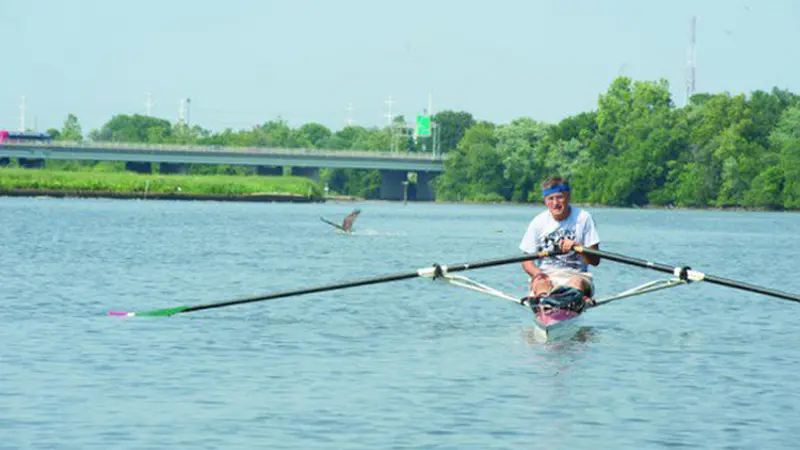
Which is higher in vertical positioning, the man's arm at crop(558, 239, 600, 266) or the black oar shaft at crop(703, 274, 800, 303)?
the man's arm at crop(558, 239, 600, 266)

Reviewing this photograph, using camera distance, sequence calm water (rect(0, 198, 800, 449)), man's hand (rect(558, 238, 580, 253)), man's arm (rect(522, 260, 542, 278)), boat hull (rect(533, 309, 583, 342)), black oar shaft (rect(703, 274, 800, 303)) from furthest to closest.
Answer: man's arm (rect(522, 260, 542, 278)), boat hull (rect(533, 309, 583, 342)), man's hand (rect(558, 238, 580, 253)), black oar shaft (rect(703, 274, 800, 303)), calm water (rect(0, 198, 800, 449))

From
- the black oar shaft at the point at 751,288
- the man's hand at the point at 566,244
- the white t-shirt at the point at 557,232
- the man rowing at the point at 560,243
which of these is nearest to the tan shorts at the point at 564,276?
the man rowing at the point at 560,243

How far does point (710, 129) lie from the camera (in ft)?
588

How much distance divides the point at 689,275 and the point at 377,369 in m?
4.84

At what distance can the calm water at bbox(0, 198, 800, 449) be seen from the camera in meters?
17.2

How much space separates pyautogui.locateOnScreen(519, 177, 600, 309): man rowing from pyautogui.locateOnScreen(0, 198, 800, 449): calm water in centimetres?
107

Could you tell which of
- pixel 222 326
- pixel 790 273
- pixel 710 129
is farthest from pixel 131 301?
pixel 710 129

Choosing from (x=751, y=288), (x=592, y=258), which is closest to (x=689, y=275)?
(x=751, y=288)

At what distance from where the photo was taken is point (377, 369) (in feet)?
73.2

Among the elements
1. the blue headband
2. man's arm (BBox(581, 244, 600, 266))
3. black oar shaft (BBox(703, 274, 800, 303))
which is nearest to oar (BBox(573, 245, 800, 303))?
black oar shaft (BBox(703, 274, 800, 303))

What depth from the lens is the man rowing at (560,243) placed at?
23.4m

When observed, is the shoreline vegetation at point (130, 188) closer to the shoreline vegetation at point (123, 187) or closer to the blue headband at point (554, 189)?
the shoreline vegetation at point (123, 187)

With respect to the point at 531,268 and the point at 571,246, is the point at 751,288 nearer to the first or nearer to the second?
the point at 571,246

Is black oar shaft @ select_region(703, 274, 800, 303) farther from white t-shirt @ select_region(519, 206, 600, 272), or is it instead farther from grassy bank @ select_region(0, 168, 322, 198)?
grassy bank @ select_region(0, 168, 322, 198)
